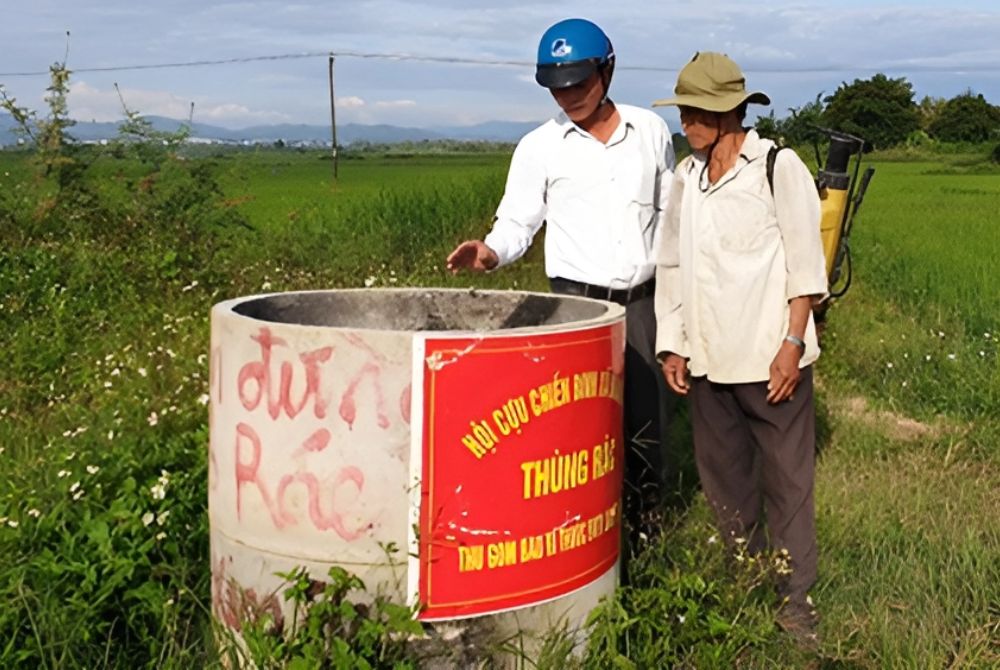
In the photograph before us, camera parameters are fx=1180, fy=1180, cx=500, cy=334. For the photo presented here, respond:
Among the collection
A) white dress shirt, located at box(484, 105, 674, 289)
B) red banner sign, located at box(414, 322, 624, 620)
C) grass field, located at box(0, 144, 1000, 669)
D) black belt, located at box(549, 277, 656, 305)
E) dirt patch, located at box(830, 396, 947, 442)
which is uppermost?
white dress shirt, located at box(484, 105, 674, 289)

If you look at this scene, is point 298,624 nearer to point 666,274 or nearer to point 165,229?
point 666,274

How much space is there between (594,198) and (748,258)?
0.72 metres

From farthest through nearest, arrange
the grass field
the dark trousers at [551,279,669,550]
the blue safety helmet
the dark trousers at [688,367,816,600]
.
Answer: the dark trousers at [551,279,669,550], the blue safety helmet, the dark trousers at [688,367,816,600], the grass field

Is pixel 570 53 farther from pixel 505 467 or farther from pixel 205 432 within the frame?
pixel 205 432

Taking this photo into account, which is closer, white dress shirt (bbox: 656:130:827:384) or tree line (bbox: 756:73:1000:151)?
white dress shirt (bbox: 656:130:827:384)

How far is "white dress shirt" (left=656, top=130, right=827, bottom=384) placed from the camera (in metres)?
3.44

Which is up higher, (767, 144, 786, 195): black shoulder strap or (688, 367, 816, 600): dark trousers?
(767, 144, 786, 195): black shoulder strap

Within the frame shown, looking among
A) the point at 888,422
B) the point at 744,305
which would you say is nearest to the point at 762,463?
the point at 744,305

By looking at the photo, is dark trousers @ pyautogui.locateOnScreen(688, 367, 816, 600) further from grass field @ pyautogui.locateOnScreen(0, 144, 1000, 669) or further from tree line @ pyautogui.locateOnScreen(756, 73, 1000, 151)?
tree line @ pyautogui.locateOnScreen(756, 73, 1000, 151)

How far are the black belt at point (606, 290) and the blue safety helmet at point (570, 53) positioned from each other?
0.70 m

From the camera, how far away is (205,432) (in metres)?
4.31

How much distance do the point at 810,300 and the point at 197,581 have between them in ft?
6.80

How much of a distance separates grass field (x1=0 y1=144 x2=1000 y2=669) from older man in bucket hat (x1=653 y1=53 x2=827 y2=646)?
283mm

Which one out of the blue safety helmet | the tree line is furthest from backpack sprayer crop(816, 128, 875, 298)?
the tree line
